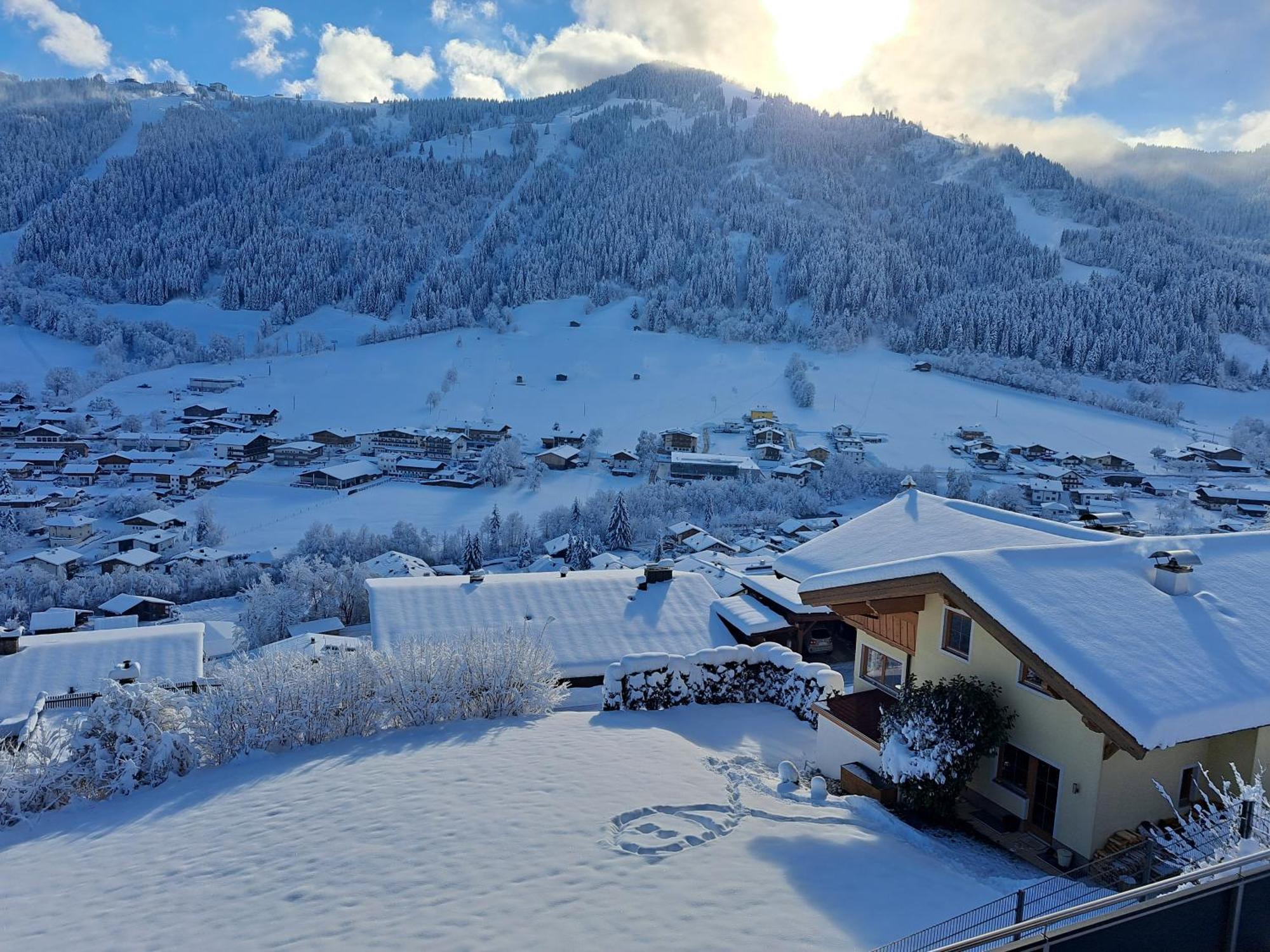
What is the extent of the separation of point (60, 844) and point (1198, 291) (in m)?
131

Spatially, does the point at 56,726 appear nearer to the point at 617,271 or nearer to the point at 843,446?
the point at 843,446

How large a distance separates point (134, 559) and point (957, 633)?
1767 inches

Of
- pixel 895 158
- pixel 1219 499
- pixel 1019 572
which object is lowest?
pixel 1219 499

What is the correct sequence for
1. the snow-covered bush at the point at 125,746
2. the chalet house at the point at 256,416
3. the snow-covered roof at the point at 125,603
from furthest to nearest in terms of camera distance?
the chalet house at the point at 256,416
the snow-covered roof at the point at 125,603
the snow-covered bush at the point at 125,746

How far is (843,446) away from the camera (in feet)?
217

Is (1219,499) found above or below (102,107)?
below

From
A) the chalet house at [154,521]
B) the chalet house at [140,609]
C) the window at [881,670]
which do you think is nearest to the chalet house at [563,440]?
the chalet house at [154,521]

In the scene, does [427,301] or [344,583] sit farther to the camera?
[427,301]

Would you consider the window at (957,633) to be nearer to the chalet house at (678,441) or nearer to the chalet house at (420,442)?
the chalet house at (678,441)

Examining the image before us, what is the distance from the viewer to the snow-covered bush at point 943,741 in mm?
6672

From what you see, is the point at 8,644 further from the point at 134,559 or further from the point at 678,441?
the point at 678,441

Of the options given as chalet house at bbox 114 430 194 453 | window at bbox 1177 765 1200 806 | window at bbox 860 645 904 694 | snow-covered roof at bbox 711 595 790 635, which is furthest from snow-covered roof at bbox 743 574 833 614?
chalet house at bbox 114 430 194 453

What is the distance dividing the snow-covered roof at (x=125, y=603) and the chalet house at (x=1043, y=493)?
52.5 metres

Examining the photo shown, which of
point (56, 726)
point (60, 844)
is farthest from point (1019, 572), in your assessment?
point (56, 726)
